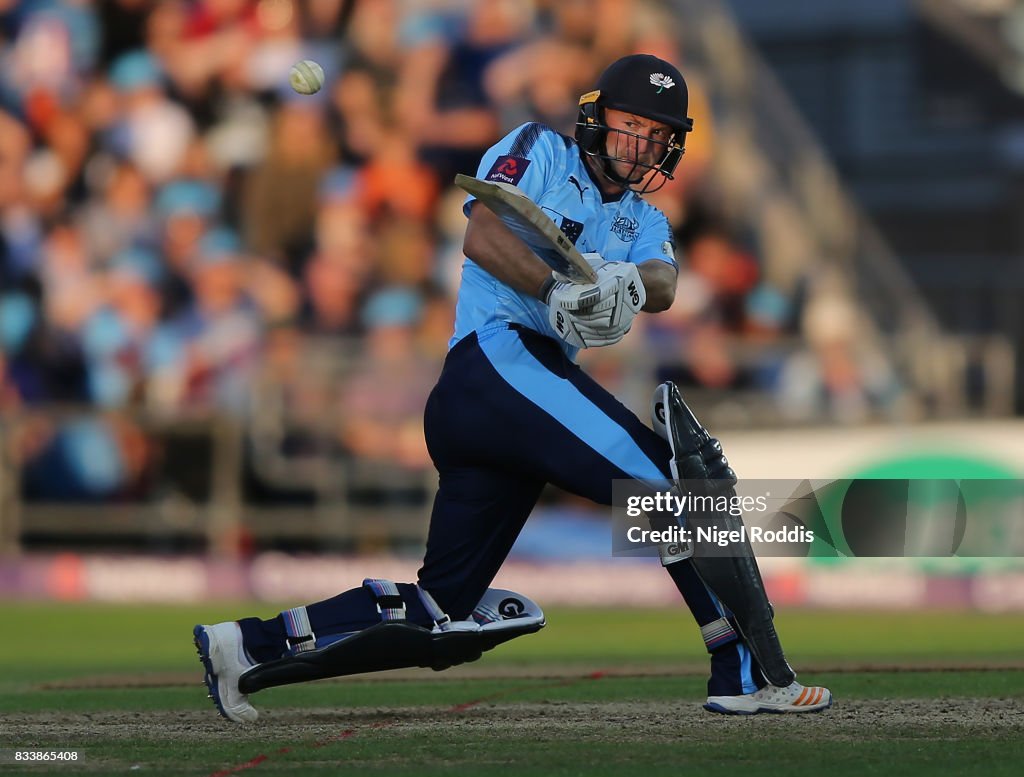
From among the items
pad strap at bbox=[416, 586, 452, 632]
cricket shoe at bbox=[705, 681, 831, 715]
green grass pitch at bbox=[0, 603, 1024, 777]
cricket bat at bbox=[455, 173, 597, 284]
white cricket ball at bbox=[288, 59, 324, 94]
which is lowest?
green grass pitch at bbox=[0, 603, 1024, 777]

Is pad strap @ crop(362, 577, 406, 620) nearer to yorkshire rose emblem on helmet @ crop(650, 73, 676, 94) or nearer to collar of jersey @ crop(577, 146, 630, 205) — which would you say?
collar of jersey @ crop(577, 146, 630, 205)

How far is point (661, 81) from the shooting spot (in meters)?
4.86

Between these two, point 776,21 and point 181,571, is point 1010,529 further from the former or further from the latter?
point 776,21

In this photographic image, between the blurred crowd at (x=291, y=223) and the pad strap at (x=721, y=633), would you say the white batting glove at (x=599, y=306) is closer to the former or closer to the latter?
the pad strap at (x=721, y=633)

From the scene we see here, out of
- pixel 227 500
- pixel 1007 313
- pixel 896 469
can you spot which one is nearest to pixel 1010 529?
pixel 896 469

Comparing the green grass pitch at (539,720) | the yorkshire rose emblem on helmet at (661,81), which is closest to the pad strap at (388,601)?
the green grass pitch at (539,720)

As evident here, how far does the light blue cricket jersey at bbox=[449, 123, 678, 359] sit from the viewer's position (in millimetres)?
4734

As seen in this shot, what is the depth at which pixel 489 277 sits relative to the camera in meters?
4.78

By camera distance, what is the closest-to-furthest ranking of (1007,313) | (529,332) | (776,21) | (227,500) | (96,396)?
(529,332)
(227,500)
(96,396)
(1007,313)
(776,21)

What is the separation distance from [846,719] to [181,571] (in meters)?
9.63

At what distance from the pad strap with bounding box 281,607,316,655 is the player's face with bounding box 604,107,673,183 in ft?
5.30

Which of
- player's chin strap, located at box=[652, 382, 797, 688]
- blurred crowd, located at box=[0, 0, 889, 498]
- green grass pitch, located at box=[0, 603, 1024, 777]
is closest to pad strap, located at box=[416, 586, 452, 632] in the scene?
green grass pitch, located at box=[0, 603, 1024, 777]

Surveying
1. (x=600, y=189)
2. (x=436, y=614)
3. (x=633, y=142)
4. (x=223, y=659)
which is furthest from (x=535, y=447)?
(x=223, y=659)

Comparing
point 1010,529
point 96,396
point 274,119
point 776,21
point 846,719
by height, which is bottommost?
point 846,719
